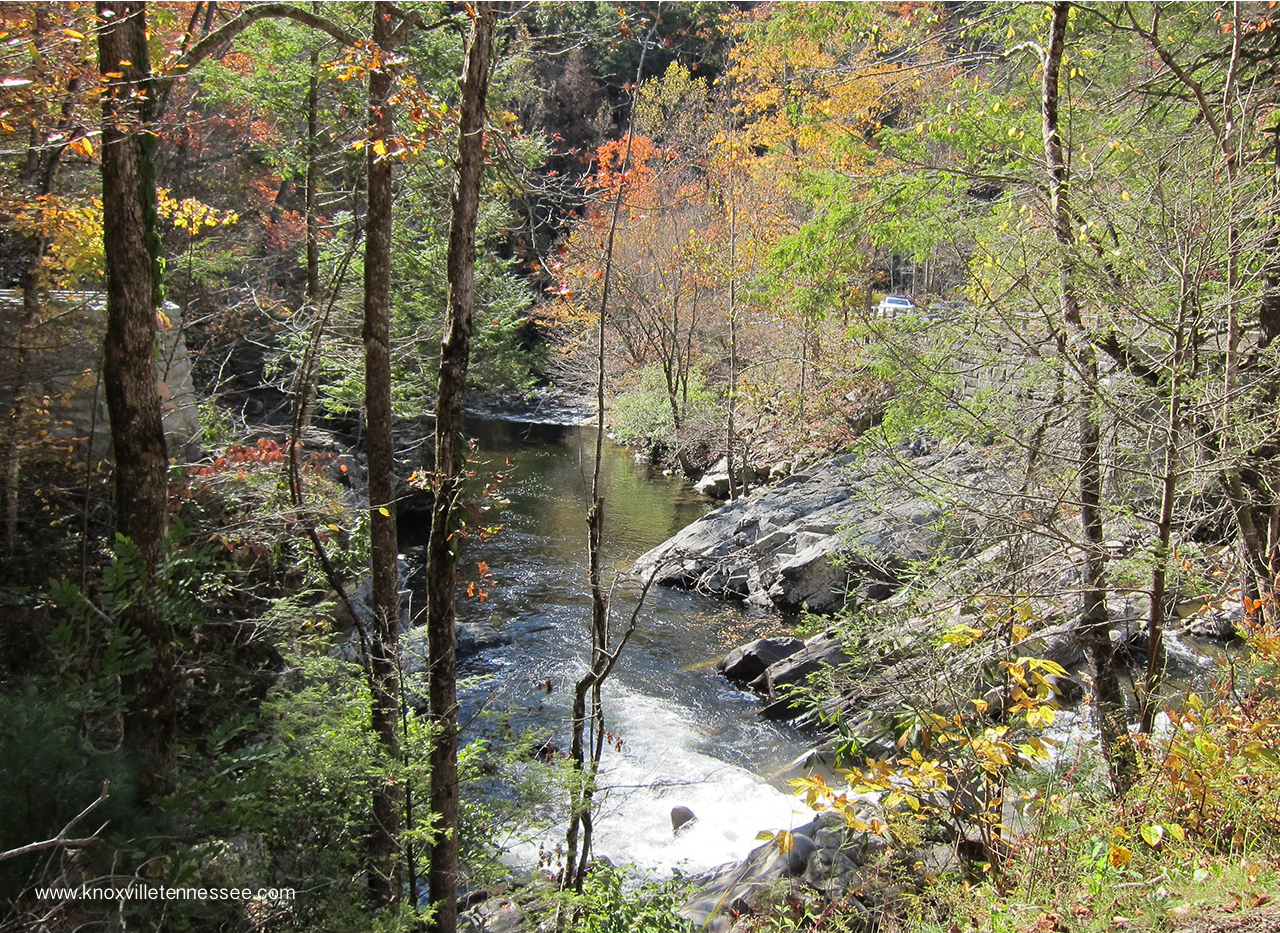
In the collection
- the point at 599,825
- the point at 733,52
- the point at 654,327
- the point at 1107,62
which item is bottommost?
the point at 599,825

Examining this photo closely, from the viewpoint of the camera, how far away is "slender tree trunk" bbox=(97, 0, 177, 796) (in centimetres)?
413

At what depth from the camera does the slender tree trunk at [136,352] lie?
13.5 ft

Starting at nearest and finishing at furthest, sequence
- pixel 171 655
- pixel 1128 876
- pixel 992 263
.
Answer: pixel 1128 876 < pixel 171 655 < pixel 992 263

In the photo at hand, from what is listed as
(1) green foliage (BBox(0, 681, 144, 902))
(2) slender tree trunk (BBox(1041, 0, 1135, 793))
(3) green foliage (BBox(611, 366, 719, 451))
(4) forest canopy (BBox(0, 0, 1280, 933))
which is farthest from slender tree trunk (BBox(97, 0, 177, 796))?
(3) green foliage (BBox(611, 366, 719, 451))

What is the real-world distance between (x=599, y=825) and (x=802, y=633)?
3484 mm

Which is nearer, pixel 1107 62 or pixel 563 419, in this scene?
pixel 1107 62

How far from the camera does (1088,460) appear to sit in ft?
13.9

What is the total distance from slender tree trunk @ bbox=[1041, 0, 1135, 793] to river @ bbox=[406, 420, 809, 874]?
95.2 inches

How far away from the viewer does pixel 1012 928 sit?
3.08 metres

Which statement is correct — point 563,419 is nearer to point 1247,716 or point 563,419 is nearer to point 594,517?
point 594,517

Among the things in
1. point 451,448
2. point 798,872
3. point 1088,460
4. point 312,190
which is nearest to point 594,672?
point 798,872

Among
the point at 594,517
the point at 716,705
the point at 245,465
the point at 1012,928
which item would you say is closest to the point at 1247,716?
the point at 1012,928

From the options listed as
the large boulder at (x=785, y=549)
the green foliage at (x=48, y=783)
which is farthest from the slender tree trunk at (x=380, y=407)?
the large boulder at (x=785, y=549)

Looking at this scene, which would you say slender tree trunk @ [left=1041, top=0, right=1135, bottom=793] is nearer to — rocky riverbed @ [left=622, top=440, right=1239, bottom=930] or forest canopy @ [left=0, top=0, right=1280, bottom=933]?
forest canopy @ [left=0, top=0, right=1280, bottom=933]
